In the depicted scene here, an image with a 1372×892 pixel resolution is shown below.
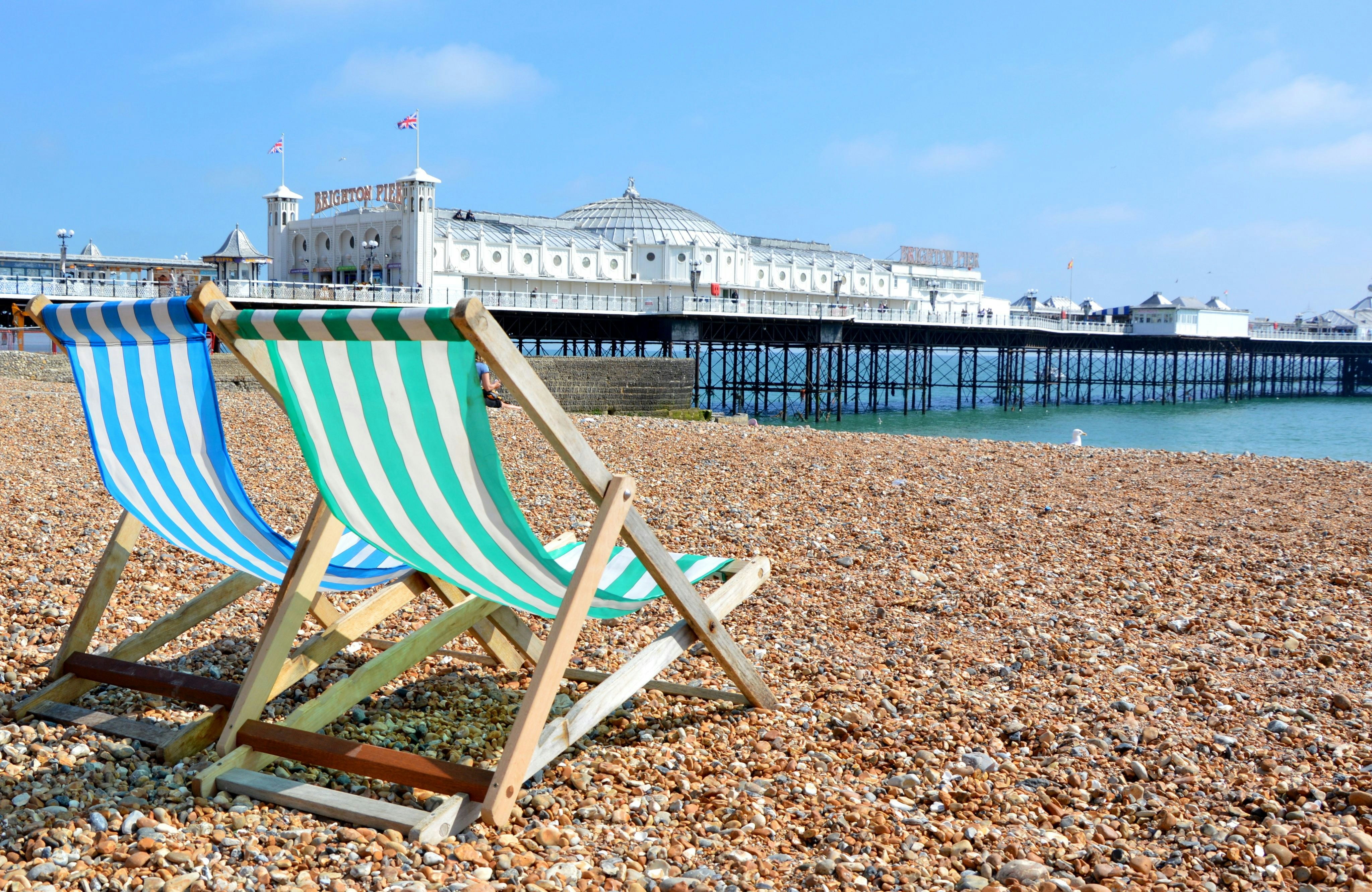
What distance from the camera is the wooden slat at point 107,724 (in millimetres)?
2498

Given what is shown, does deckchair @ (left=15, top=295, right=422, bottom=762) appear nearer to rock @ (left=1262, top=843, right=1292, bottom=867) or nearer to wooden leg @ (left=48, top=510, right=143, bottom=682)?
wooden leg @ (left=48, top=510, right=143, bottom=682)

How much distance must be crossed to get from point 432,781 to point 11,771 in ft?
3.17

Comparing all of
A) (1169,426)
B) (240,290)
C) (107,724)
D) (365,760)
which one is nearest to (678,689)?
(365,760)

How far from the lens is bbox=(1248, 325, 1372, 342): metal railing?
2178 inches

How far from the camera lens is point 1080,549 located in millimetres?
4836

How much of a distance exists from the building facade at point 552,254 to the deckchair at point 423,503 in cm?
2841

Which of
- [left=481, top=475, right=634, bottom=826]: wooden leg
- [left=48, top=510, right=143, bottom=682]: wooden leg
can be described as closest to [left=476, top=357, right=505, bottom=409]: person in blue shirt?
[left=48, top=510, right=143, bottom=682]: wooden leg

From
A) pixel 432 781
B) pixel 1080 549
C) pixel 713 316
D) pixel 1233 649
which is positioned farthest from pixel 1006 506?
pixel 713 316

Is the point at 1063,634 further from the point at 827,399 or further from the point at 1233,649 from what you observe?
the point at 827,399

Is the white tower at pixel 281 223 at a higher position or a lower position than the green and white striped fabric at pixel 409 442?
higher

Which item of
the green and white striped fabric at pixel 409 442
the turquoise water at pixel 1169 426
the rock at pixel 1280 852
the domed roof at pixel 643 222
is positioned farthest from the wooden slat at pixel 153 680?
the domed roof at pixel 643 222

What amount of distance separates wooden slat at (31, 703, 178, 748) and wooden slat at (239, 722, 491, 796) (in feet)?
1.06

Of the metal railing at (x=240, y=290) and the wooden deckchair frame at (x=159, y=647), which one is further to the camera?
the metal railing at (x=240, y=290)

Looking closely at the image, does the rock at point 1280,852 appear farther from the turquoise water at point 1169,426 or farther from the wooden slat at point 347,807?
the turquoise water at point 1169,426
